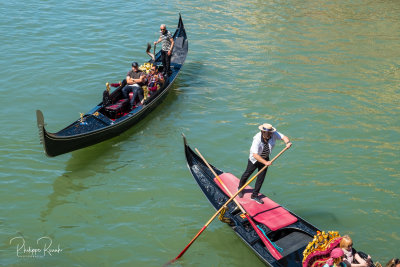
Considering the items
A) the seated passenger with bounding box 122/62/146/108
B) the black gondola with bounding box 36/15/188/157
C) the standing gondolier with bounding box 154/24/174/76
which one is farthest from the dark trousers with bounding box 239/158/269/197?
the standing gondolier with bounding box 154/24/174/76

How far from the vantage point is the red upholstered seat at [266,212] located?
229 inches

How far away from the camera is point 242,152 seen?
8.16 meters

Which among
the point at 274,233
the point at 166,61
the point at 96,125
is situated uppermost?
the point at 166,61

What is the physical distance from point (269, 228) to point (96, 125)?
3.81 m

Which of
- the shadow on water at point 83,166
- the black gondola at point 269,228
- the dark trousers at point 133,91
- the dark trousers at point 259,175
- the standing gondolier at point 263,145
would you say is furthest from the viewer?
the dark trousers at point 133,91

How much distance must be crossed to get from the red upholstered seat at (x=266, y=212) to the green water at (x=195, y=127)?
490mm

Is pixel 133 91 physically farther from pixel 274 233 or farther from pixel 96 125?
pixel 274 233

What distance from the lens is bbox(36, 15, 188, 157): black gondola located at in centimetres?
694

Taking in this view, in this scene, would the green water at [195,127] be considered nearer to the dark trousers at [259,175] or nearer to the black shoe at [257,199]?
the black shoe at [257,199]

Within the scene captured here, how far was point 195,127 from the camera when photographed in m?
8.98

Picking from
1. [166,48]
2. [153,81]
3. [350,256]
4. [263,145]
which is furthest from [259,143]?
[166,48]

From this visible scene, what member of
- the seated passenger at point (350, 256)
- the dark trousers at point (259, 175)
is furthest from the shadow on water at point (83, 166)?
the seated passenger at point (350, 256)

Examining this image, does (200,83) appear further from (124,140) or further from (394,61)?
(394,61)

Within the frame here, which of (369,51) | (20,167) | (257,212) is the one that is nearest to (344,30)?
(369,51)
